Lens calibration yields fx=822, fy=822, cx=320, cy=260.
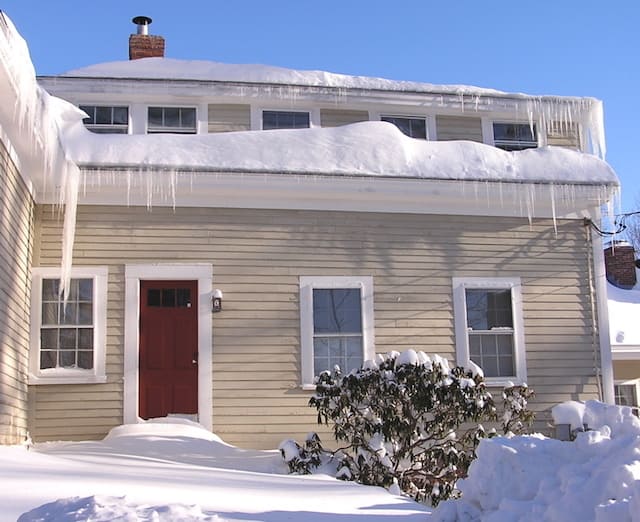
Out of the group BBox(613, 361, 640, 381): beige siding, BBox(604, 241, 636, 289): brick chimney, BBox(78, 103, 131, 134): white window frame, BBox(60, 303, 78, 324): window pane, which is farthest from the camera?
BBox(604, 241, 636, 289): brick chimney

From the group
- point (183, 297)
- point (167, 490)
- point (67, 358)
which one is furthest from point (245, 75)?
point (167, 490)

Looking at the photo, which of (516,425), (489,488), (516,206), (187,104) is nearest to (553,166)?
(516,206)

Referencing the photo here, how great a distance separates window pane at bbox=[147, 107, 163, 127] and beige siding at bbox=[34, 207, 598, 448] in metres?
1.82

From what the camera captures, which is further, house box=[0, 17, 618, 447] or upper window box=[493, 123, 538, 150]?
upper window box=[493, 123, 538, 150]

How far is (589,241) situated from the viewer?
1113 centimetres

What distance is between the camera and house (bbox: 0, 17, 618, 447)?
31.5 feet

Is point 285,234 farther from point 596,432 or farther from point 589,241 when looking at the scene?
point 596,432

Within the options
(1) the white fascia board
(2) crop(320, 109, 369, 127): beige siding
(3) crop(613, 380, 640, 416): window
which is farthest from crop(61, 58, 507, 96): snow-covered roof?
(3) crop(613, 380, 640, 416): window

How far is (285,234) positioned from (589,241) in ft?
13.7

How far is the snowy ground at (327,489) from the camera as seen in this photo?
3586 millimetres

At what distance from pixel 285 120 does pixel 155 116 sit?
1807 millimetres

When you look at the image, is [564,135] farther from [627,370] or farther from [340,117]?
[627,370]

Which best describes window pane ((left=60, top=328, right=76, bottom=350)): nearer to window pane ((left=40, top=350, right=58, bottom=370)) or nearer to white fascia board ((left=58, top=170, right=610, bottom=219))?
window pane ((left=40, top=350, right=58, bottom=370))

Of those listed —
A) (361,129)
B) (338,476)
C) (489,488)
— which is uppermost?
(361,129)
